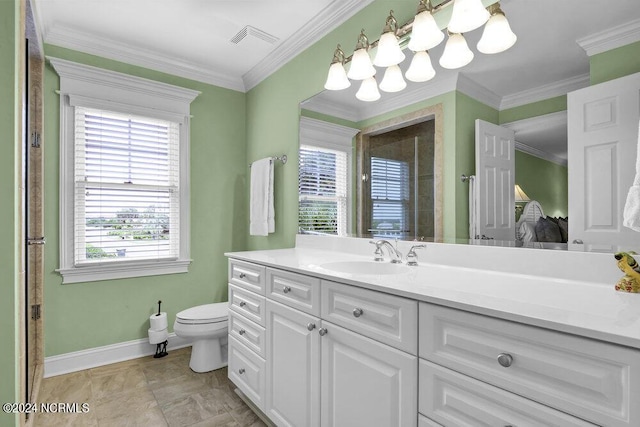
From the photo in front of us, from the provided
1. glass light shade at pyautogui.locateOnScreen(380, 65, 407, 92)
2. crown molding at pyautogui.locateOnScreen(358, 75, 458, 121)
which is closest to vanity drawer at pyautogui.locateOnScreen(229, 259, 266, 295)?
crown molding at pyautogui.locateOnScreen(358, 75, 458, 121)

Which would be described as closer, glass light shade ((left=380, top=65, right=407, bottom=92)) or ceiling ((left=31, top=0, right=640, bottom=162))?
ceiling ((left=31, top=0, right=640, bottom=162))

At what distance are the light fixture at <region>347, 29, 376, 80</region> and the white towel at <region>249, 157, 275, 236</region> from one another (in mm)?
1100

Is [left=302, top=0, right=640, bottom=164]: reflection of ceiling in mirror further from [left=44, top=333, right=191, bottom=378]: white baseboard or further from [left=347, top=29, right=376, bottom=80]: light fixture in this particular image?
[left=44, top=333, right=191, bottom=378]: white baseboard

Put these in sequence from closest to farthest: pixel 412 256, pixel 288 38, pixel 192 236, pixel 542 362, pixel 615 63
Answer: pixel 542 362 < pixel 615 63 < pixel 412 256 < pixel 288 38 < pixel 192 236

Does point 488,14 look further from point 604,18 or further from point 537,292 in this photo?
point 537,292

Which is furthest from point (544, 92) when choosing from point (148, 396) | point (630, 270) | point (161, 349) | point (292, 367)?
point (161, 349)

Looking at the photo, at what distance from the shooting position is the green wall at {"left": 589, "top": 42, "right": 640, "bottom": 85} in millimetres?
1049

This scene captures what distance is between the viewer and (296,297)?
4.92ft

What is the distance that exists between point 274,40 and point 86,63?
4.57 ft

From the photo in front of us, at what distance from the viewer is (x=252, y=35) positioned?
94.6 inches

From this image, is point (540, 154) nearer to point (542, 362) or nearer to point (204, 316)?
point (542, 362)

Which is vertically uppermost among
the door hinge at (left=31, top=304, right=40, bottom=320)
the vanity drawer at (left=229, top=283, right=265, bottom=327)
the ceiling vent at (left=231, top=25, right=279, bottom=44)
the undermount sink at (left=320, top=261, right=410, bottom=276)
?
the ceiling vent at (left=231, top=25, right=279, bottom=44)

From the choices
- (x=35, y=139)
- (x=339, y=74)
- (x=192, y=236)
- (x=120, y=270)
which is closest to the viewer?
(x=339, y=74)

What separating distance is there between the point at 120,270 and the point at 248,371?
1.43 m
